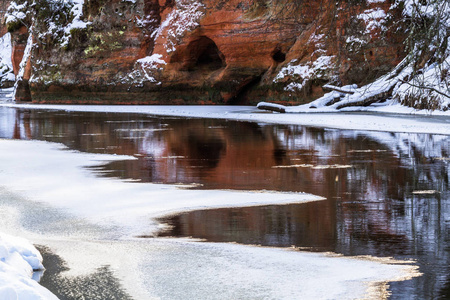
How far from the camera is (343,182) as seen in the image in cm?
1029

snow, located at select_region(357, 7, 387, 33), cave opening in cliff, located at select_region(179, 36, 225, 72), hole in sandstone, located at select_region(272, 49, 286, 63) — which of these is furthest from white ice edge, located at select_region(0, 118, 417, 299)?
cave opening in cliff, located at select_region(179, 36, 225, 72)

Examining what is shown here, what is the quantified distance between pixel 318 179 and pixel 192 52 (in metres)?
34.8

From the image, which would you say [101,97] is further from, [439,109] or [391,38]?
[439,109]

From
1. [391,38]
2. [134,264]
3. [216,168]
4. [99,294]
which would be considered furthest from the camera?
[391,38]

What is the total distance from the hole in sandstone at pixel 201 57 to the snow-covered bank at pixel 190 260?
114 ft

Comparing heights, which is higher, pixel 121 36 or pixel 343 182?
pixel 121 36

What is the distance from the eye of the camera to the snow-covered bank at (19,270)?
13.4ft

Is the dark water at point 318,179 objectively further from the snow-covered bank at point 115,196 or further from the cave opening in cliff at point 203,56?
the cave opening in cliff at point 203,56

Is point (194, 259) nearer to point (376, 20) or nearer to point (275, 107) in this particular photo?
point (275, 107)

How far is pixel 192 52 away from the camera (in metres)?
44.6

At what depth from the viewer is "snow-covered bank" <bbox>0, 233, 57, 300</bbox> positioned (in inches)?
161

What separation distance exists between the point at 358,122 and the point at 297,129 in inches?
97.7

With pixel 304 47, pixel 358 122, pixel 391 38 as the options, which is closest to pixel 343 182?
pixel 358 122

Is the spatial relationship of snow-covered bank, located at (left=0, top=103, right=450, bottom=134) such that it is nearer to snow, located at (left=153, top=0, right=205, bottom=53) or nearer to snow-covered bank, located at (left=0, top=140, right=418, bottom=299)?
snow-covered bank, located at (left=0, top=140, right=418, bottom=299)
